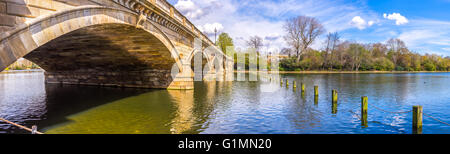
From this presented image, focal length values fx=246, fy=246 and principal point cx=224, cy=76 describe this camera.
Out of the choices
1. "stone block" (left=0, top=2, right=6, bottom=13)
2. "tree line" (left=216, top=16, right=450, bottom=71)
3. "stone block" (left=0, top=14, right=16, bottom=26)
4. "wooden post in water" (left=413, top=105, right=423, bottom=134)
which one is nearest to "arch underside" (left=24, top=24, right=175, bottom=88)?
"stone block" (left=0, top=14, right=16, bottom=26)

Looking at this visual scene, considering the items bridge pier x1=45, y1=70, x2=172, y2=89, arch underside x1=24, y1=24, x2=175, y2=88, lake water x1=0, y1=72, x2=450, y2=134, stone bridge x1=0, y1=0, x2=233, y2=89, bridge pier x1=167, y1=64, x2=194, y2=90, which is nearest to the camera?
stone bridge x1=0, y1=0, x2=233, y2=89

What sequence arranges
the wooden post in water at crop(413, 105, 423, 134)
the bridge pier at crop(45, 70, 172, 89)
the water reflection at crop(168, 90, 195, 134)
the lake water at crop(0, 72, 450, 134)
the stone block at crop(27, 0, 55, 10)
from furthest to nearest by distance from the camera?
the bridge pier at crop(45, 70, 172, 89), the water reflection at crop(168, 90, 195, 134), the lake water at crop(0, 72, 450, 134), the wooden post in water at crop(413, 105, 423, 134), the stone block at crop(27, 0, 55, 10)

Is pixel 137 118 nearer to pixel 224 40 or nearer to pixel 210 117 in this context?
pixel 210 117

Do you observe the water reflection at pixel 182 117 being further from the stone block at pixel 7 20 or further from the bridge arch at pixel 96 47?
the stone block at pixel 7 20

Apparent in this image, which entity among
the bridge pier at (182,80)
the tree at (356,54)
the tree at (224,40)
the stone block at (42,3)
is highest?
the tree at (224,40)

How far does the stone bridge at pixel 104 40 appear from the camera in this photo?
588 cm

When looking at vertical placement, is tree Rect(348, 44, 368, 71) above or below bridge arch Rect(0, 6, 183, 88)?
above

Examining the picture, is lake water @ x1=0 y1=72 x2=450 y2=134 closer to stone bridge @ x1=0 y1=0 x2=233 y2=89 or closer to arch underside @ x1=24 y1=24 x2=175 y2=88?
stone bridge @ x1=0 y1=0 x2=233 y2=89

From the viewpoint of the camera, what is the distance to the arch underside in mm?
12163

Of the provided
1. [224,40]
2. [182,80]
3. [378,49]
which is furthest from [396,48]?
[182,80]

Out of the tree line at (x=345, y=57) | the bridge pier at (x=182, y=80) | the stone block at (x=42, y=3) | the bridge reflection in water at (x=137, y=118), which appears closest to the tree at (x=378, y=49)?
the tree line at (x=345, y=57)

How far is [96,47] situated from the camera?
14.8 metres
